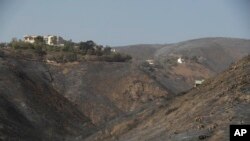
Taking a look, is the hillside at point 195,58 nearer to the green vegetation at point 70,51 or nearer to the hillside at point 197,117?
the green vegetation at point 70,51

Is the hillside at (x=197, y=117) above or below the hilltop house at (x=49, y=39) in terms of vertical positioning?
below

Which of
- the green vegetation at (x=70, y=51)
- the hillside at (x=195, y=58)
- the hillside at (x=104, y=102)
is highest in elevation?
the green vegetation at (x=70, y=51)

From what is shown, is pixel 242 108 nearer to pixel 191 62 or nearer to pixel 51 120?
pixel 51 120

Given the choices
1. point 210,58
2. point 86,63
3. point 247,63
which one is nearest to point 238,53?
point 210,58

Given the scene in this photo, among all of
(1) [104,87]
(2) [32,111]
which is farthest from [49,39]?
(2) [32,111]

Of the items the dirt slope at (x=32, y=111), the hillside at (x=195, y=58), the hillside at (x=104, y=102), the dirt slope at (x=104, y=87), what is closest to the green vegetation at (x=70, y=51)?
the hillside at (x=104, y=102)

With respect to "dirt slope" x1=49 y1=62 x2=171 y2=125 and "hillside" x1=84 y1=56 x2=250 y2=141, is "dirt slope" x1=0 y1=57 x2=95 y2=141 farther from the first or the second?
"hillside" x1=84 y1=56 x2=250 y2=141
